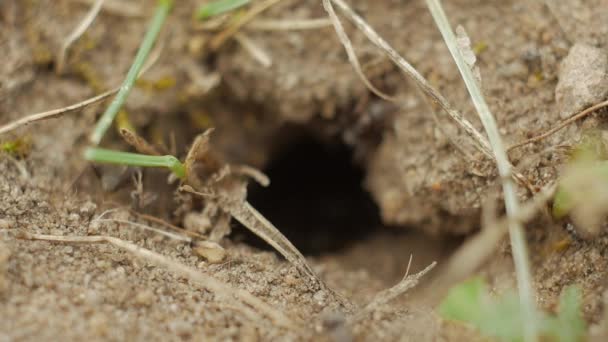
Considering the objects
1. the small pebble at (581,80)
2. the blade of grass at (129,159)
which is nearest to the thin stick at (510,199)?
the small pebble at (581,80)

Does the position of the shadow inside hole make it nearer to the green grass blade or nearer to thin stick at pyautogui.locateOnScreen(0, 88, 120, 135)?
the green grass blade

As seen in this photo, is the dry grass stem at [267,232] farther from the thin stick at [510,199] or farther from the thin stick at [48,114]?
the thin stick at [510,199]

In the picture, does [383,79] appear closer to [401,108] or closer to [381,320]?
[401,108]

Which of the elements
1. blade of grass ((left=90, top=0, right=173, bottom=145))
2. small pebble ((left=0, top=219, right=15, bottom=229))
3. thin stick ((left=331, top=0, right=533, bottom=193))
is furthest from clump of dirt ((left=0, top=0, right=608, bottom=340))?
blade of grass ((left=90, top=0, right=173, bottom=145))

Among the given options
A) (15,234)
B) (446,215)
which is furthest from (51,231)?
(446,215)

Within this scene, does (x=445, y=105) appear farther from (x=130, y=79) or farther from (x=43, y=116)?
(x=43, y=116)
